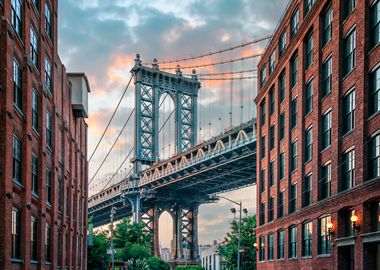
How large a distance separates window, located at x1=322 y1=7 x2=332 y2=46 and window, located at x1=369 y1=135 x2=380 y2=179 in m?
9.65

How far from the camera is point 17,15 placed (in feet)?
84.5

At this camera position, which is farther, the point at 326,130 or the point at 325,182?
the point at 326,130

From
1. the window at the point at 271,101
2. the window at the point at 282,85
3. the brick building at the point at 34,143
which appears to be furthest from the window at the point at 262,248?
the brick building at the point at 34,143

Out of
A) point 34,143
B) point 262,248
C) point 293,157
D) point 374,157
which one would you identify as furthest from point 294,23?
point 34,143

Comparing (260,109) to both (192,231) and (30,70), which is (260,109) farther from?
(192,231)

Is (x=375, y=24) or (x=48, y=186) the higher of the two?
(x=375, y=24)

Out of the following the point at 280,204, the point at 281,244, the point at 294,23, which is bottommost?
the point at 281,244

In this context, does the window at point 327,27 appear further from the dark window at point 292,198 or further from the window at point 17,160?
the window at point 17,160

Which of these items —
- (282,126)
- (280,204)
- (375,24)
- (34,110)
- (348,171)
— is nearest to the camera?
(375,24)

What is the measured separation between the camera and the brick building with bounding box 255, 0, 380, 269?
2845 centimetres

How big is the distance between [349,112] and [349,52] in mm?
2989

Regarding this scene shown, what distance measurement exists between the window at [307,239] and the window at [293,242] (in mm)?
2256

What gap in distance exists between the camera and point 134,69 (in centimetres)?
12144

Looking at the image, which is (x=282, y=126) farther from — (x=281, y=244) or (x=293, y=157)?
(x=281, y=244)
